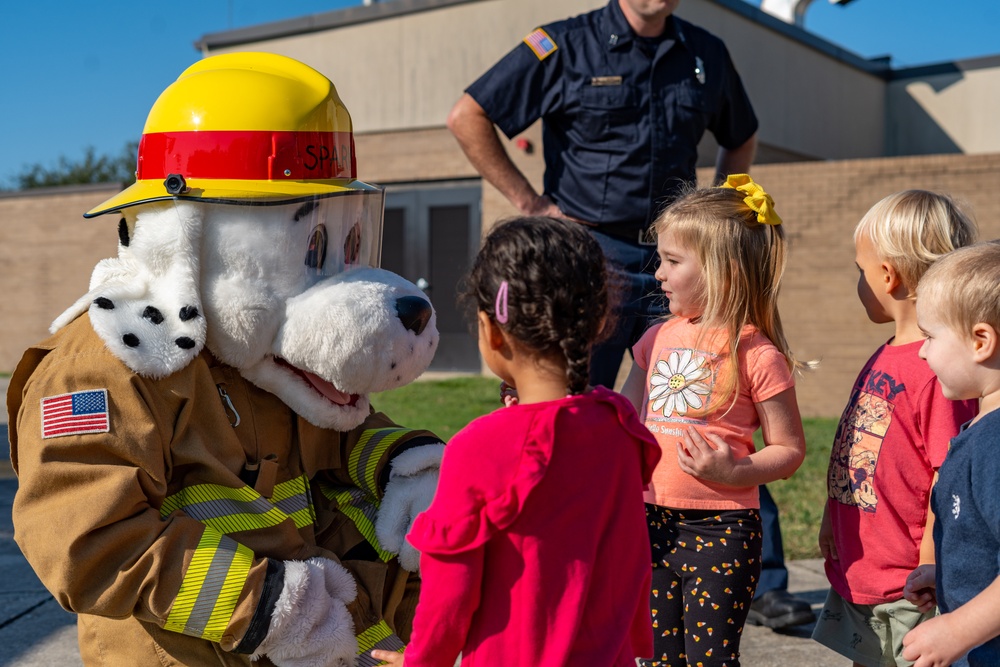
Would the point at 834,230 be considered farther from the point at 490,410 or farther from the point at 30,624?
the point at 30,624

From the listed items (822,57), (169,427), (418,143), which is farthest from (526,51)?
(822,57)

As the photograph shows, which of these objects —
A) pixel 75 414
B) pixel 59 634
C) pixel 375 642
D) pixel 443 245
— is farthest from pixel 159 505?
pixel 443 245

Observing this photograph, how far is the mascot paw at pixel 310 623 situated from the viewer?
1926 mm

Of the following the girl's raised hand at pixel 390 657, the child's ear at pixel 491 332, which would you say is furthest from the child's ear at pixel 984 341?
the girl's raised hand at pixel 390 657

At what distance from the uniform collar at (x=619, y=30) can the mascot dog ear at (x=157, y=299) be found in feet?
6.89

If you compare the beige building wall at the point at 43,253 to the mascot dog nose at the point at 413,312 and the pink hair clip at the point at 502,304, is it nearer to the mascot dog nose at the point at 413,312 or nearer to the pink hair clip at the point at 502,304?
the mascot dog nose at the point at 413,312

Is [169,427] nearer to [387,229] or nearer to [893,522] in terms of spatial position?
[893,522]

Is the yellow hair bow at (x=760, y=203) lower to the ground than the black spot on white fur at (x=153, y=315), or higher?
higher

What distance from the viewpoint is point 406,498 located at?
229cm

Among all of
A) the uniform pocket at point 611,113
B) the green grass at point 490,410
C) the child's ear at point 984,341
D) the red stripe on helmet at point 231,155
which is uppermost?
the uniform pocket at point 611,113

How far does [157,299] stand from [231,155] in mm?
333

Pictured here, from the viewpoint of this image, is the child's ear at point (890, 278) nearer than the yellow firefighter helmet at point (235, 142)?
No

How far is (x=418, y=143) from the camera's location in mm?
13977

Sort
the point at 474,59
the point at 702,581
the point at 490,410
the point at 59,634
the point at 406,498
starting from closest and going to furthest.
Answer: the point at 406,498
the point at 702,581
the point at 59,634
the point at 490,410
the point at 474,59
